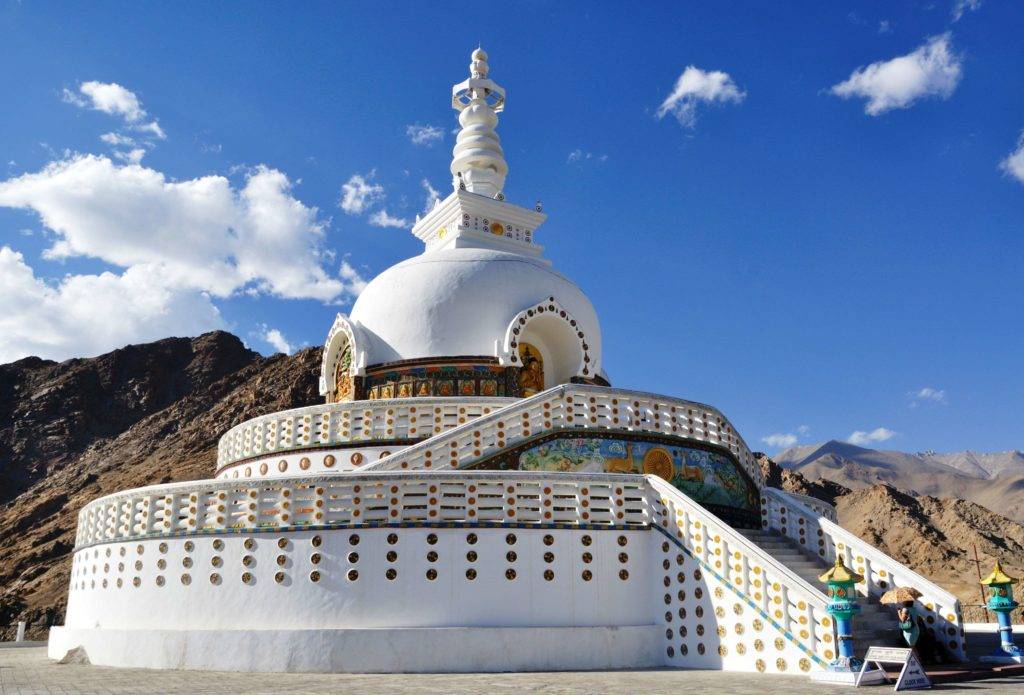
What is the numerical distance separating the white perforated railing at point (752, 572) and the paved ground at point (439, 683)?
63cm

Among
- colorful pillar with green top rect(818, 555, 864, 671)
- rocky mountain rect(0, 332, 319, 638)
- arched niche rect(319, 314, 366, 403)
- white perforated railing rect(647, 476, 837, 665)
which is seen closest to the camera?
colorful pillar with green top rect(818, 555, 864, 671)

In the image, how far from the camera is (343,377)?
817 inches

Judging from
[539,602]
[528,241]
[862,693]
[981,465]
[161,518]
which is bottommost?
[862,693]

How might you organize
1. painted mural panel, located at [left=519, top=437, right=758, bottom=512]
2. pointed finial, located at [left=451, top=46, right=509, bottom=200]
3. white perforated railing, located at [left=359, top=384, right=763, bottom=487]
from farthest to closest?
pointed finial, located at [left=451, top=46, right=509, bottom=200] → painted mural panel, located at [left=519, top=437, right=758, bottom=512] → white perforated railing, located at [left=359, top=384, right=763, bottom=487]

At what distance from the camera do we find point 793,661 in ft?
33.6

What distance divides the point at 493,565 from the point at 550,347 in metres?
9.50

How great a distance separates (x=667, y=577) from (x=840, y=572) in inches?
109

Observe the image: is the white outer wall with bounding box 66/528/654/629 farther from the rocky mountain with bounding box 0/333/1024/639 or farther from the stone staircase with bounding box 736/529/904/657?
the rocky mountain with bounding box 0/333/1024/639

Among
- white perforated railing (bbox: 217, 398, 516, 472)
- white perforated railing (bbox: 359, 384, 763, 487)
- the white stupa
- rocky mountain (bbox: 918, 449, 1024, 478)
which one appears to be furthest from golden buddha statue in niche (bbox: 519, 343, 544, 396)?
rocky mountain (bbox: 918, 449, 1024, 478)

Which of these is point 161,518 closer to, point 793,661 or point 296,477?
point 296,477

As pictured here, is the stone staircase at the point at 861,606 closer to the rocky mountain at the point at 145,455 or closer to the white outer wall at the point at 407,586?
the white outer wall at the point at 407,586

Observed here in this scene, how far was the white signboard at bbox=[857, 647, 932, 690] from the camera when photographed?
29.0 feet

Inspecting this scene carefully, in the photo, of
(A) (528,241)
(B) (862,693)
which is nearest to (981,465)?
(A) (528,241)

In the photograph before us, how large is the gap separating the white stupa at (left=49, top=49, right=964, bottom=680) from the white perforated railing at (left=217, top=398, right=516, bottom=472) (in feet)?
7.31
